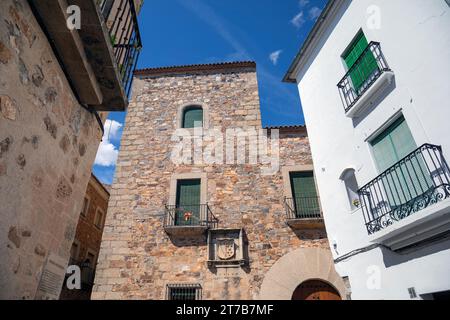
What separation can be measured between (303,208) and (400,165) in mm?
4327

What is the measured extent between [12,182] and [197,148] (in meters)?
7.81

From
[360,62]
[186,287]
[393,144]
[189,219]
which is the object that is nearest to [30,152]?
[393,144]

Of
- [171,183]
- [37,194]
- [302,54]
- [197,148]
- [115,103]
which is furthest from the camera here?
[197,148]

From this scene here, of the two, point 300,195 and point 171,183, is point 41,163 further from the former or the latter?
point 300,195

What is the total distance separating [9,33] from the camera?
2068mm

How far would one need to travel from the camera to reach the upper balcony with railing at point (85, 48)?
8.08 feet

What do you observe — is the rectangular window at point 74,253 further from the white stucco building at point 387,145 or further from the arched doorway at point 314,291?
the white stucco building at point 387,145

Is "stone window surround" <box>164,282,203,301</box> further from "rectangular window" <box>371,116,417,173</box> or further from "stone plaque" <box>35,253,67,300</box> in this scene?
"rectangular window" <box>371,116,417,173</box>

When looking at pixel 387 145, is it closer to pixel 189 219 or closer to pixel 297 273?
pixel 297 273

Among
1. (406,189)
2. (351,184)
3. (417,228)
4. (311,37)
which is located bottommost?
(417,228)

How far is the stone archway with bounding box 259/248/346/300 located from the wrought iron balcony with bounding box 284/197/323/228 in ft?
2.39

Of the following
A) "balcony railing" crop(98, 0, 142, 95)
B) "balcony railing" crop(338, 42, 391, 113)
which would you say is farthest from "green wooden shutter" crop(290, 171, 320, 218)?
"balcony railing" crop(98, 0, 142, 95)

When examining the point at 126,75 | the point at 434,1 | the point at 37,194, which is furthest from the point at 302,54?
the point at 37,194

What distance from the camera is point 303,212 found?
342 inches
